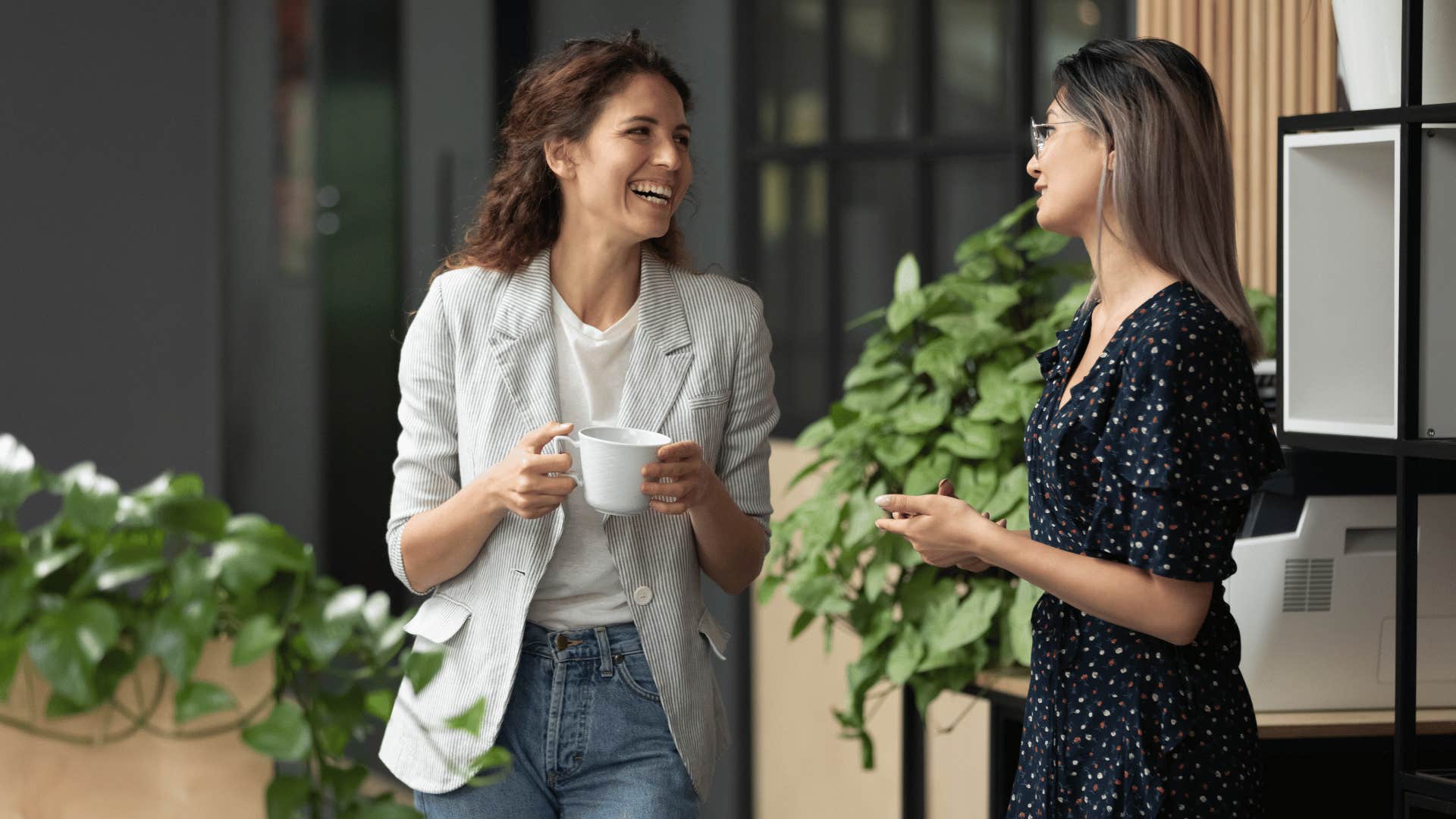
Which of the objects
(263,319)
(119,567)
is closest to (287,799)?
(119,567)

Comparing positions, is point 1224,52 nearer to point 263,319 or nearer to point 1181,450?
point 1181,450

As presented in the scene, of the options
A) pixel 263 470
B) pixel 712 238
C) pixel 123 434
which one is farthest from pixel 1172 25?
pixel 263 470

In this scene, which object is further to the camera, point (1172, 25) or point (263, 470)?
point (263, 470)

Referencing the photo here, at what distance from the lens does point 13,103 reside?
389 centimetres

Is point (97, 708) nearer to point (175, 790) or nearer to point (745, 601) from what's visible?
point (175, 790)

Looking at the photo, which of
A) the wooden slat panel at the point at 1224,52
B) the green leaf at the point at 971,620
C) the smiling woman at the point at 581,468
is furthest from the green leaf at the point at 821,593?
the wooden slat panel at the point at 1224,52

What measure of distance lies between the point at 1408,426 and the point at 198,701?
4.52 ft

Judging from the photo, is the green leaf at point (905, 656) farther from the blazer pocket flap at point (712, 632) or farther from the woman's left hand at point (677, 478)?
the woman's left hand at point (677, 478)

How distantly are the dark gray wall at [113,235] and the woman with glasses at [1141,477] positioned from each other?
3153mm

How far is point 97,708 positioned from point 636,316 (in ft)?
3.03

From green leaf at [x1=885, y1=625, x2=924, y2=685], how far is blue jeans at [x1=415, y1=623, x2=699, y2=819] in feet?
2.82

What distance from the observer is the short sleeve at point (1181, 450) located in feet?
4.39

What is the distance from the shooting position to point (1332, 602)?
1909 mm

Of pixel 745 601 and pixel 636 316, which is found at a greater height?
pixel 636 316
